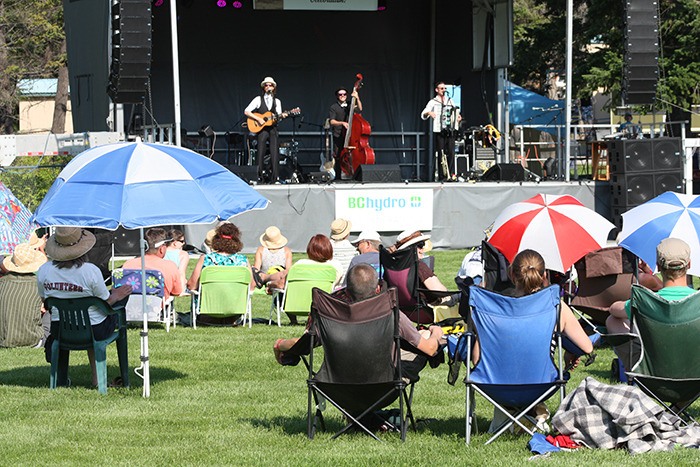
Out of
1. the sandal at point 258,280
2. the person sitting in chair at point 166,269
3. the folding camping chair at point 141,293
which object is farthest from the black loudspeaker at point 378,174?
the folding camping chair at point 141,293

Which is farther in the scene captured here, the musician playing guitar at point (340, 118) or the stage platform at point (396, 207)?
the musician playing guitar at point (340, 118)

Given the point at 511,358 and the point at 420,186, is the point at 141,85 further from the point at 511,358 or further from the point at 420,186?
the point at 511,358

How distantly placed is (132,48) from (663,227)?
9.85 meters

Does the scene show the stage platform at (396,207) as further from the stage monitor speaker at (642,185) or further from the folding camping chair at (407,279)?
the folding camping chair at (407,279)

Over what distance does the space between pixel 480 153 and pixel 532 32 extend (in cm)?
795

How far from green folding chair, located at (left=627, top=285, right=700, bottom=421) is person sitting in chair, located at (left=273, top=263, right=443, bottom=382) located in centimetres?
99

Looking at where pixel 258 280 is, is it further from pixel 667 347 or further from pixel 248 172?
pixel 248 172

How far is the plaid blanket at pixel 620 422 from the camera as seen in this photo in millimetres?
5738

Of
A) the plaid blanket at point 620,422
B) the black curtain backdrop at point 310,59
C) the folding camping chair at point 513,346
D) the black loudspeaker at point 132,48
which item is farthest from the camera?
the black curtain backdrop at point 310,59

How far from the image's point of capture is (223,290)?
10.2m

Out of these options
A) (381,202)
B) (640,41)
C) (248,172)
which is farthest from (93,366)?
(640,41)

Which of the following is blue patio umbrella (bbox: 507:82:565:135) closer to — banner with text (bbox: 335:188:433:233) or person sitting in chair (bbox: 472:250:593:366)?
banner with text (bbox: 335:188:433:233)

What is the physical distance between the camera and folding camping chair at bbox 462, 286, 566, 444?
19.4 feet

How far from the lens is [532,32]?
87.5ft
